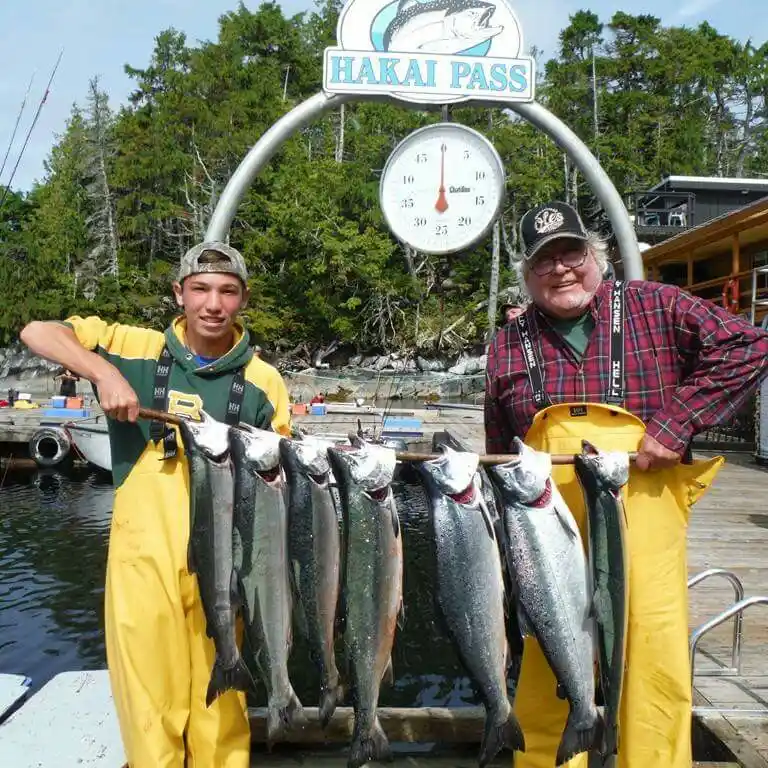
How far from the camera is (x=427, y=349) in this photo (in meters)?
38.2

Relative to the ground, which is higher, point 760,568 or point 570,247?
point 570,247

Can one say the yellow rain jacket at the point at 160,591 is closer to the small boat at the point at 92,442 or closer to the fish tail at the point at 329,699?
the fish tail at the point at 329,699

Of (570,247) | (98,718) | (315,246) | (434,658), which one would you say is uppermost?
(315,246)

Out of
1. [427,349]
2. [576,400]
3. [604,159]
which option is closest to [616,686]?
[576,400]

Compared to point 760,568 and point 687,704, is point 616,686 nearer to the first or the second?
point 687,704

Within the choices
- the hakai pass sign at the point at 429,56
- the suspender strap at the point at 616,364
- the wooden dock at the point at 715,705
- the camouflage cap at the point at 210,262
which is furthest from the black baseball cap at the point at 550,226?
the hakai pass sign at the point at 429,56

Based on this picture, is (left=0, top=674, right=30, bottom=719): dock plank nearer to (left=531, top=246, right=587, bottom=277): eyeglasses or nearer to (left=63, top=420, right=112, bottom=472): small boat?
(left=531, top=246, right=587, bottom=277): eyeglasses

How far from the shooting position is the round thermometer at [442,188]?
18.3 feet

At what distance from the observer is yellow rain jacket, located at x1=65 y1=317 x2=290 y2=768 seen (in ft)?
8.79

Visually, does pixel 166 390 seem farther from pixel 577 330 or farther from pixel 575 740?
pixel 575 740

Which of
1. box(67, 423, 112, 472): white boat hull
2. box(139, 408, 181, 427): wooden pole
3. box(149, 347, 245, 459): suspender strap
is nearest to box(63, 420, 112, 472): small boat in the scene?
box(67, 423, 112, 472): white boat hull

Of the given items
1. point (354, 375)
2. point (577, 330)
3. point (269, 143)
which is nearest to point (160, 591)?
point (577, 330)

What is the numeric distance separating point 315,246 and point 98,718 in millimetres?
37255

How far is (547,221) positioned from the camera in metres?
2.88
